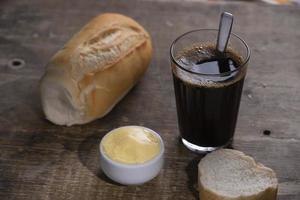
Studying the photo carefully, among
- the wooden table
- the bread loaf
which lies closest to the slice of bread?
the wooden table

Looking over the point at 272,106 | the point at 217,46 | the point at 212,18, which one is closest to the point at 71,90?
the point at 217,46

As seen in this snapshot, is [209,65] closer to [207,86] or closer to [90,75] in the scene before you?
[207,86]

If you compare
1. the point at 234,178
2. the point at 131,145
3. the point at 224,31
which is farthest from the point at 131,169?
the point at 224,31

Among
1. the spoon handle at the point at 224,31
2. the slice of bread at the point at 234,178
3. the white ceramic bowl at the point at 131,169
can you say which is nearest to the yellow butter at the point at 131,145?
the white ceramic bowl at the point at 131,169

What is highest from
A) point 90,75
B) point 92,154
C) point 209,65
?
point 209,65

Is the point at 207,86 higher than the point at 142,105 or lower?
higher

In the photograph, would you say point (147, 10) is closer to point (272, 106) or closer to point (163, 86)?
point (163, 86)

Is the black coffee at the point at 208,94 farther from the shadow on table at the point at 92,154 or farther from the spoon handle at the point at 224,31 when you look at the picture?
the shadow on table at the point at 92,154
